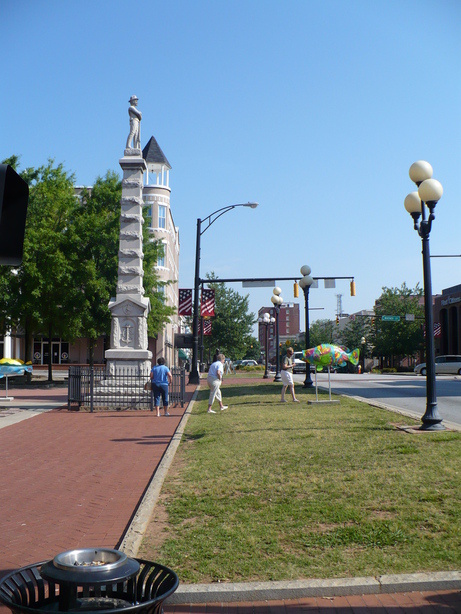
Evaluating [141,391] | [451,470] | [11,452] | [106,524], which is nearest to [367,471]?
[451,470]

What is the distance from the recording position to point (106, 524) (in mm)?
6371

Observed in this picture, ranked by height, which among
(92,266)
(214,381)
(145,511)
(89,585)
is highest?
(92,266)

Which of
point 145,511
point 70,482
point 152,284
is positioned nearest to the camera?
point 145,511

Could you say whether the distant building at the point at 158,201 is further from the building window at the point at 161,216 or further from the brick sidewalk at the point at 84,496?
the brick sidewalk at the point at 84,496

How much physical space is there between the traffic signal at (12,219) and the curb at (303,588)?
8.51 ft

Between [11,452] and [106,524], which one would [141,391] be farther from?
[106,524]

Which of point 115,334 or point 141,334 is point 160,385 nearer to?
point 141,334

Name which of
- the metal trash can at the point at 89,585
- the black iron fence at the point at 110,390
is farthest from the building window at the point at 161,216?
the metal trash can at the point at 89,585

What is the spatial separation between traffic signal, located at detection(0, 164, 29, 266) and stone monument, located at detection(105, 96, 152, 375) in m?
18.0

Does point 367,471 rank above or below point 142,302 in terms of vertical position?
below

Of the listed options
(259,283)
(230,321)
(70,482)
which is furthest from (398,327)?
(70,482)

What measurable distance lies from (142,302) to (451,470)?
51.3 ft

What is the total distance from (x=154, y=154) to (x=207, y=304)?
1127 inches

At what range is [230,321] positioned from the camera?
70562 millimetres
